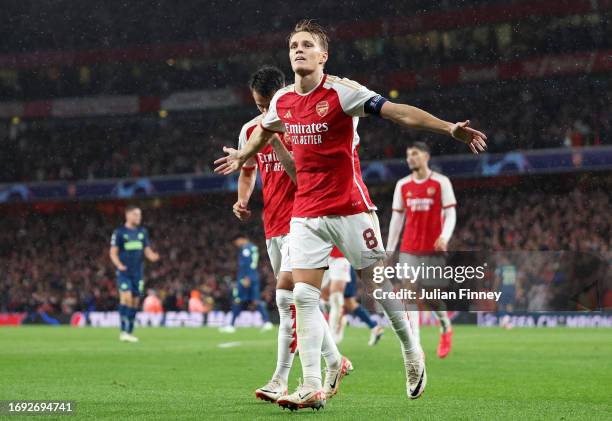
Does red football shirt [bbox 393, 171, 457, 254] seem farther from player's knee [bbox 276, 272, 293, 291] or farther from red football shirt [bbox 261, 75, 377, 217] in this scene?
red football shirt [bbox 261, 75, 377, 217]

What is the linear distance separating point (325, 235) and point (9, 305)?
2819 cm

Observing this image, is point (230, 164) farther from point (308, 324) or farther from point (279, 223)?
point (279, 223)

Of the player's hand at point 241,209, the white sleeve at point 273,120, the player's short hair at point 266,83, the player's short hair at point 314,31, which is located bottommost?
the player's hand at point 241,209

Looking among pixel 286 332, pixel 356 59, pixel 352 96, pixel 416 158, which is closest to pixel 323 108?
pixel 352 96

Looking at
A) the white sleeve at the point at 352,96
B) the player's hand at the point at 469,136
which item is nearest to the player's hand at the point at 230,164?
the white sleeve at the point at 352,96

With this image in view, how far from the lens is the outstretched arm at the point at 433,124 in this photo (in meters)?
5.06

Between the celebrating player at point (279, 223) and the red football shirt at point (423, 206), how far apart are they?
4085 millimetres

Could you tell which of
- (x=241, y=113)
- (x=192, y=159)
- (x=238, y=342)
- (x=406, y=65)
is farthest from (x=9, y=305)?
(x=238, y=342)

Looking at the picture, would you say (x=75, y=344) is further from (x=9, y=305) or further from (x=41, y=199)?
(x=41, y=199)

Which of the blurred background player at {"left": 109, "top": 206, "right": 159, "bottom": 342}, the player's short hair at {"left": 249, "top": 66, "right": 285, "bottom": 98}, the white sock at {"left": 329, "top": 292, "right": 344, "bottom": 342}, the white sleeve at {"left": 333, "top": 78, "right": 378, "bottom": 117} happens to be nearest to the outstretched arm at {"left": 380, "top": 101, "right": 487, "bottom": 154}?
the white sleeve at {"left": 333, "top": 78, "right": 378, "bottom": 117}

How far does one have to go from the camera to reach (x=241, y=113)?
3850cm

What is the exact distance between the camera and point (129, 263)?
620 inches

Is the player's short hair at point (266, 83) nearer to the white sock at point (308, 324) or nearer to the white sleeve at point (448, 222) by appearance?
the white sock at point (308, 324)

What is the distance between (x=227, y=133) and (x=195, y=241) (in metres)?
4.90
